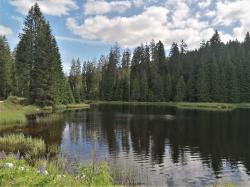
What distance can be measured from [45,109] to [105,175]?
52.2 m

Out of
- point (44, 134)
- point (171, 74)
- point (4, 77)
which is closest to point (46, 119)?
point (44, 134)

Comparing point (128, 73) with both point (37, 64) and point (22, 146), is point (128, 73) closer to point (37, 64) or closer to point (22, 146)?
point (37, 64)

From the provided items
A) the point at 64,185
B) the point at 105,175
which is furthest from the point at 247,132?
the point at 64,185

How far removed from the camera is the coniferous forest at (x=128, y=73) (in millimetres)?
62781

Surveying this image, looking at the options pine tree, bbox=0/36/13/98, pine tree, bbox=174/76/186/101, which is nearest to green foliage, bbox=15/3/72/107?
pine tree, bbox=0/36/13/98

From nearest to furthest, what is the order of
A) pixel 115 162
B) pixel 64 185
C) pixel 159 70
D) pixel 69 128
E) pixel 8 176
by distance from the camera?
pixel 8 176 → pixel 64 185 → pixel 115 162 → pixel 69 128 → pixel 159 70

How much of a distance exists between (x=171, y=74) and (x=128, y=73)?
19339 mm

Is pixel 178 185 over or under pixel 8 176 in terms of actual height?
under

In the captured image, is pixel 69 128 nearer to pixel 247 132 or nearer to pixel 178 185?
pixel 247 132

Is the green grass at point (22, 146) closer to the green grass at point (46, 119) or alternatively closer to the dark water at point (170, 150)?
the dark water at point (170, 150)

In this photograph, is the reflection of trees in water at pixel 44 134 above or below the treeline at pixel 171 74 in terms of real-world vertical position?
below

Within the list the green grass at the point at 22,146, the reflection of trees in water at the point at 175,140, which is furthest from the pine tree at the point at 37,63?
the green grass at the point at 22,146

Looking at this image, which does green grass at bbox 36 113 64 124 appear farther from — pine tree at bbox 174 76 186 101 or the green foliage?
pine tree at bbox 174 76 186 101

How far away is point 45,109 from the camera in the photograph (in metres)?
60.6
